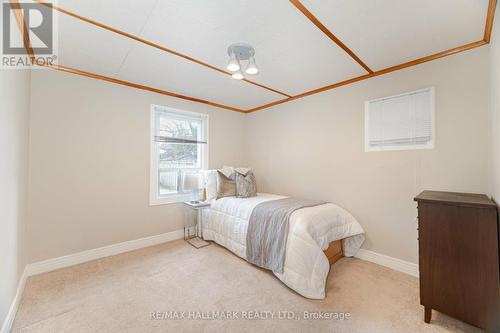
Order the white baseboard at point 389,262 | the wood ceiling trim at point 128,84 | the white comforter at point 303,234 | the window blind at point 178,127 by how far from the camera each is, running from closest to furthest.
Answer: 1. the white comforter at point 303,234
2. the white baseboard at point 389,262
3. the wood ceiling trim at point 128,84
4. the window blind at point 178,127

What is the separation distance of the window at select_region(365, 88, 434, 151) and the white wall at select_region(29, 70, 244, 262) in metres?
2.92

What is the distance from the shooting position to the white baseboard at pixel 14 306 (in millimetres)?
1445

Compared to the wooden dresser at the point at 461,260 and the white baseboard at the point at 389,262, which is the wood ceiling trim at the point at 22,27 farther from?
the white baseboard at the point at 389,262

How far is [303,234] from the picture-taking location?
2.04 metres

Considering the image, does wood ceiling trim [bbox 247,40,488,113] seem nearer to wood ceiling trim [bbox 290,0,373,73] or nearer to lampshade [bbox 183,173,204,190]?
wood ceiling trim [bbox 290,0,373,73]

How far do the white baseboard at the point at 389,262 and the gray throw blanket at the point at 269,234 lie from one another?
872 mm

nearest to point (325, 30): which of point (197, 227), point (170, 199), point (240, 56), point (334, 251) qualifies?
point (240, 56)

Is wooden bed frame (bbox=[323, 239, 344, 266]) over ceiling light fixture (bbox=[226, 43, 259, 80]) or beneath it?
beneath

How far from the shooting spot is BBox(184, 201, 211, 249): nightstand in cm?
317

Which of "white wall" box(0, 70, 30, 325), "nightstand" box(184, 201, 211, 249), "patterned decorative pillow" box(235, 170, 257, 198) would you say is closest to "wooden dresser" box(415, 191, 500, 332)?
"patterned decorative pillow" box(235, 170, 257, 198)

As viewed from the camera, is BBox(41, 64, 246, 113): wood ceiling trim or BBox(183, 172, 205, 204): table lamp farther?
BBox(183, 172, 205, 204): table lamp

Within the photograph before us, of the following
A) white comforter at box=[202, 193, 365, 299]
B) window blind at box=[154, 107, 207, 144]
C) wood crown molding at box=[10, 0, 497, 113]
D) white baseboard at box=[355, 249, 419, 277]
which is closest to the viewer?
wood crown molding at box=[10, 0, 497, 113]

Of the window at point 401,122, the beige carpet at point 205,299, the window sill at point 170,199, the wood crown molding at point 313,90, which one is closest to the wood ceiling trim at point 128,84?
the wood crown molding at point 313,90

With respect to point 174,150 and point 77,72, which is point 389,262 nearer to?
point 174,150
